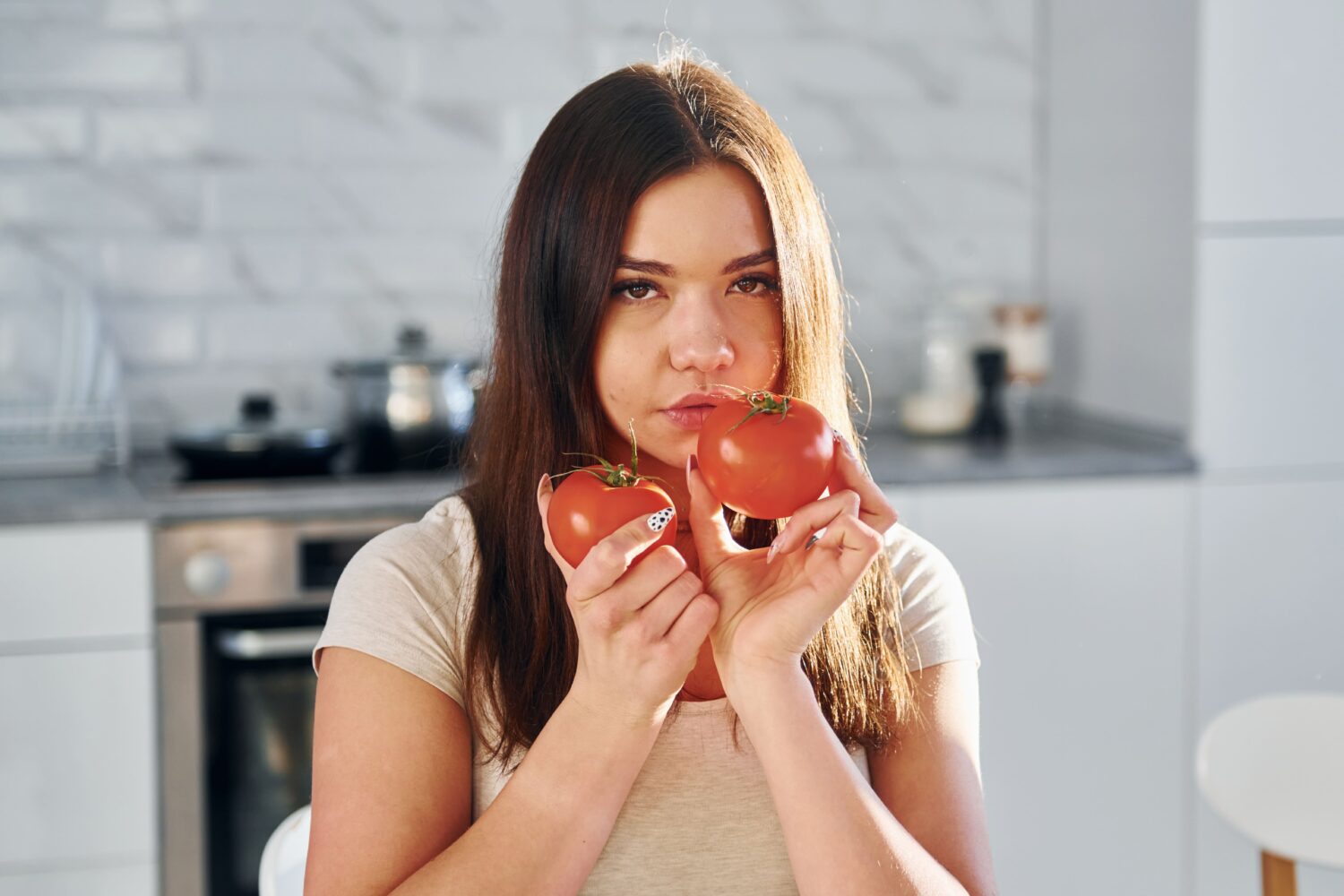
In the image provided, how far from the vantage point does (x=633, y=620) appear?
3.43 feet

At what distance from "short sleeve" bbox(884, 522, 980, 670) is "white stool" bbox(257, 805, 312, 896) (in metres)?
0.58

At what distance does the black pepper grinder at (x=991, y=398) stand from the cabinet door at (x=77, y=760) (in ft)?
5.50

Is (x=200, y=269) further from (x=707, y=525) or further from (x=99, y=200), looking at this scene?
(x=707, y=525)

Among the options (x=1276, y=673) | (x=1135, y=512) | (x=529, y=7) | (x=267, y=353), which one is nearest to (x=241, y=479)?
(x=267, y=353)

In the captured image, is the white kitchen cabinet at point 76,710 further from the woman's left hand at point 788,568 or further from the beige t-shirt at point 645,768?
the woman's left hand at point 788,568

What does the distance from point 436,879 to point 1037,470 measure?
1733 mm

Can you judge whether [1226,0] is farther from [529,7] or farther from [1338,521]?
[529,7]

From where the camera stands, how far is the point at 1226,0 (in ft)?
8.60

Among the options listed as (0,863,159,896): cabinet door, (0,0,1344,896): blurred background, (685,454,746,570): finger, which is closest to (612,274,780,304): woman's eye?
(685,454,746,570): finger

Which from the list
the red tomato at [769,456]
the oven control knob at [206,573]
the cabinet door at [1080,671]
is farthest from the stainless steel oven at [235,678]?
the red tomato at [769,456]

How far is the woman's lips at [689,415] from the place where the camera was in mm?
1216

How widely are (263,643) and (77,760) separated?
34 centimetres

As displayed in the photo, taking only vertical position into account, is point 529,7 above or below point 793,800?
above

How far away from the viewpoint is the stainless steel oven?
7.77ft
